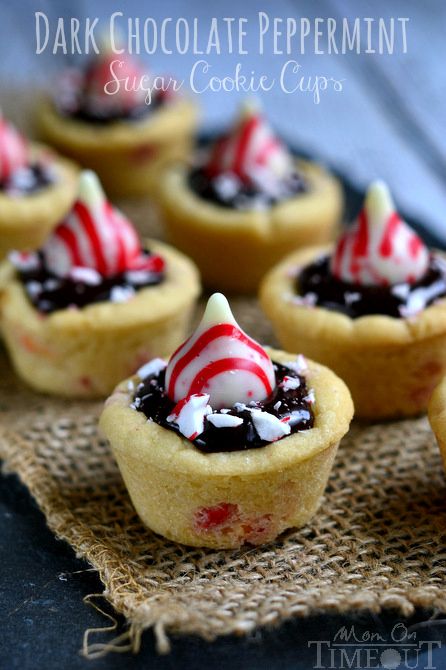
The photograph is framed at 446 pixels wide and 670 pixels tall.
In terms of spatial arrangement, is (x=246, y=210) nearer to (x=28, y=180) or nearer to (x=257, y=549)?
(x=28, y=180)

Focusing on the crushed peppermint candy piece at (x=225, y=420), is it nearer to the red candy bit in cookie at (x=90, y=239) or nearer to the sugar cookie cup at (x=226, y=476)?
the sugar cookie cup at (x=226, y=476)

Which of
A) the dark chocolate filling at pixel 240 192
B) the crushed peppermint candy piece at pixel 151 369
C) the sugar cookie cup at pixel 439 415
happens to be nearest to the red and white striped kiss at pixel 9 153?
the dark chocolate filling at pixel 240 192

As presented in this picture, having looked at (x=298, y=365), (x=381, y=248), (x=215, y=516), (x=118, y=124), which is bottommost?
(x=215, y=516)

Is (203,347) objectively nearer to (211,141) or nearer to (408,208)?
(408,208)

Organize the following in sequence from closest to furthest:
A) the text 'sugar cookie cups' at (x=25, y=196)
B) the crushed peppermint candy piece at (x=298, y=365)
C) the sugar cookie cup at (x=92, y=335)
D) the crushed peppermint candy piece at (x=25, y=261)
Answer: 1. the crushed peppermint candy piece at (x=298, y=365)
2. the sugar cookie cup at (x=92, y=335)
3. the crushed peppermint candy piece at (x=25, y=261)
4. the text 'sugar cookie cups' at (x=25, y=196)

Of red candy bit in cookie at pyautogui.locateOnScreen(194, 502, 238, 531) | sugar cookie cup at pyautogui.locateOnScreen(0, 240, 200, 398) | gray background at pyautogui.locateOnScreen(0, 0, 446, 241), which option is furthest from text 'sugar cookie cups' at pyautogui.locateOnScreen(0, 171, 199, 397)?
gray background at pyautogui.locateOnScreen(0, 0, 446, 241)

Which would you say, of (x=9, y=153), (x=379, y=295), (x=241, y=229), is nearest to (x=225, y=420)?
(x=379, y=295)
